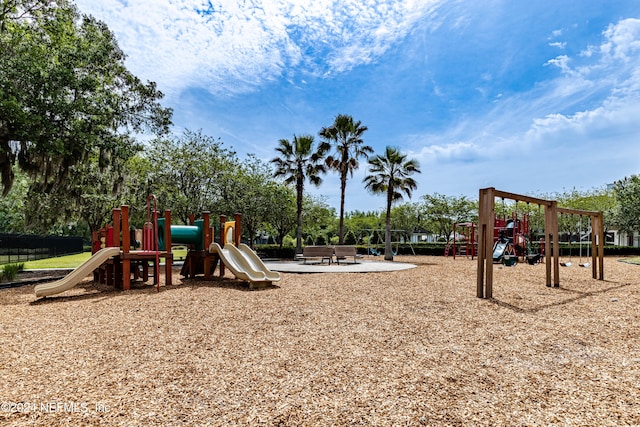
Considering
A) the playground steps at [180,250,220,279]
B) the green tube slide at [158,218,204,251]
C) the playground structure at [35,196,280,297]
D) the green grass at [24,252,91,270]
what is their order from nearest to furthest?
the playground structure at [35,196,280,297] → the playground steps at [180,250,220,279] → the green tube slide at [158,218,204,251] → the green grass at [24,252,91,270]

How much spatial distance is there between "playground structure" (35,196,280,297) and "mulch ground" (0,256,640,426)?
4.35 ft

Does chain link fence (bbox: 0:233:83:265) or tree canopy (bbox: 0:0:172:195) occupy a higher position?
tree canopy (bbox: 0:0:172:195)

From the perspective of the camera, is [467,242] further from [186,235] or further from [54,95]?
[54,95]

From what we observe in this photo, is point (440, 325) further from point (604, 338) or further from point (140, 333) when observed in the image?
point (140, 333)

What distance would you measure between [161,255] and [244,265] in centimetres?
199

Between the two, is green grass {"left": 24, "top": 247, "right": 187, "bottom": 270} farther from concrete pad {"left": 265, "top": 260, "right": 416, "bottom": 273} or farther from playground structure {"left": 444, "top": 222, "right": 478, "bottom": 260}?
playground structure {"left": 444, "top": 222, "right": 478, "bottom": 260}

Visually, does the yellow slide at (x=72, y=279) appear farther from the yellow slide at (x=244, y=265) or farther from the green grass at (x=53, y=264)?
the green grass at (x=53, y=264)

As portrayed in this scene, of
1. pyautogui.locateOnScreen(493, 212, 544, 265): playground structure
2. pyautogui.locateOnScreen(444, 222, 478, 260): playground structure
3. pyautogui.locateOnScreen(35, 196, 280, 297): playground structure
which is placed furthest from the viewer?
pyautogui.locateOnScreen(444, 222, 478, 260): playground structure

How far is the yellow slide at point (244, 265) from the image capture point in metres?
8.86

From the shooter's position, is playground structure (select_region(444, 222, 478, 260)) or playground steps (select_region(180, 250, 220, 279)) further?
playground structure (select_region(444, 222, 478, 260))

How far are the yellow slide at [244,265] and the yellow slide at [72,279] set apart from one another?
2400mm

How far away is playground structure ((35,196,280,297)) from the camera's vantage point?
27.1 ft

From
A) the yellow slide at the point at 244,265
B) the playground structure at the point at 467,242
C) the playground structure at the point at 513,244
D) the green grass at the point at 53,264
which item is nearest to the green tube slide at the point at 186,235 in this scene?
the yellow slide at the point at 244,265

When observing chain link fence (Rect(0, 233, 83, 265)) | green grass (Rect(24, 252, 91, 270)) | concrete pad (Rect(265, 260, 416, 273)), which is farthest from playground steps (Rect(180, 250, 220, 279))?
chain link fence (Rect(0, 233, 83, 265))
